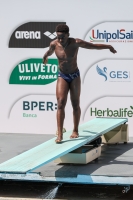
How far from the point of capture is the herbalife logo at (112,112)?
436 inches

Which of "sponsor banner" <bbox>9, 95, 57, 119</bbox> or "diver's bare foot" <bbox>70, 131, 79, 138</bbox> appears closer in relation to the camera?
"diver's bare foot" <bbox>70, 131, 79, 138</bbox>

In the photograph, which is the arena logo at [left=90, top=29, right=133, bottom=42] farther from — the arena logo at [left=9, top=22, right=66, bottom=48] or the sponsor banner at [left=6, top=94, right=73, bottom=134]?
the sponsor banner at [left=6, top=94, right=73, bottom=134]

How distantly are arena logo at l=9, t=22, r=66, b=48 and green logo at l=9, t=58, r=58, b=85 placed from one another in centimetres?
27

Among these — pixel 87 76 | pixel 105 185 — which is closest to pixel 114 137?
pixel 87 76

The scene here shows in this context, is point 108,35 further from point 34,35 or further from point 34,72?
point 34,72

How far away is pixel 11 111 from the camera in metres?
11.4

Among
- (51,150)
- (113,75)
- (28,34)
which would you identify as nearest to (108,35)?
(113,75)

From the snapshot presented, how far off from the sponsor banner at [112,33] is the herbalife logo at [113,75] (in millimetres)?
476

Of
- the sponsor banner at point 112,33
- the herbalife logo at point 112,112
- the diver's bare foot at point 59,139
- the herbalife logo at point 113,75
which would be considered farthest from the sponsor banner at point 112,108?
the diver's bare foot at point 59,139

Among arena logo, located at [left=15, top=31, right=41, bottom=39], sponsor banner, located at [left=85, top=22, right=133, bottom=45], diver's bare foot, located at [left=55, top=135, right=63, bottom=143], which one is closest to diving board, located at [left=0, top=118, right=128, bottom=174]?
diver's bare foot, located at [left=55, top=135, right=63, bottom=143]

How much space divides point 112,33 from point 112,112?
132 centimetres

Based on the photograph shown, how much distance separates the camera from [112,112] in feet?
36.5

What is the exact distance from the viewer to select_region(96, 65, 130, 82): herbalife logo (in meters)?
11.0

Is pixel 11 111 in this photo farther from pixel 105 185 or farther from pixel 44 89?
pixel 105 185
